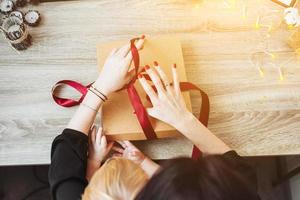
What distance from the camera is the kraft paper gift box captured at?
0.85 meters

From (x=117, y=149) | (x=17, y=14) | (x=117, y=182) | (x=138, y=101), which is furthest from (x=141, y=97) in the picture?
(x=17, y=14)

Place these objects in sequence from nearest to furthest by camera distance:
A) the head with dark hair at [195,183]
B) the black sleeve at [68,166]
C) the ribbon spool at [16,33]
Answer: the head with dark hair at [195,183] → the black sleeve at [68,166] → the ribbon spool at [16,33]

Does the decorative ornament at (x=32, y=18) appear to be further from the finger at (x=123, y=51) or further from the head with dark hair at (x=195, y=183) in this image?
the head with dark hair at (x=195, y=183)

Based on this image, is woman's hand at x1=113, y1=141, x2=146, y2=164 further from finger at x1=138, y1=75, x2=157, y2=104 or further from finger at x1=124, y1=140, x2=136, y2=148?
finger at x1=138, y1=75, x2=157, y2=104

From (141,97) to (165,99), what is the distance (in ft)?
0.21

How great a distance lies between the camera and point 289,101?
2.98 ft

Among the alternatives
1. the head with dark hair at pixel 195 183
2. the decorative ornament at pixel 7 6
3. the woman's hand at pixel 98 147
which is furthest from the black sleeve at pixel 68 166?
the decorative ornament at pixel 7 6

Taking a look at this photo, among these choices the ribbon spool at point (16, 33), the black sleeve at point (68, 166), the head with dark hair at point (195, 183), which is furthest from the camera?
the ribbon spool at point (16, 33)

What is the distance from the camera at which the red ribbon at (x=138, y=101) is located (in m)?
0.84

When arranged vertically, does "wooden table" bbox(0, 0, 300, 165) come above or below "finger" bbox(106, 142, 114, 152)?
above

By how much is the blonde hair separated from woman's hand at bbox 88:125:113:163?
6.3 inches

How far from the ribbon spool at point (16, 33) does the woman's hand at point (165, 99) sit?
325 mm

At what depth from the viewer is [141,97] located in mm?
883

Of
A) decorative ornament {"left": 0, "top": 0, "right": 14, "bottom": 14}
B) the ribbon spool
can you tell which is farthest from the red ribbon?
decorative ornament {"left": 0, "top": 0, "right": 14, "bottom": 14}
